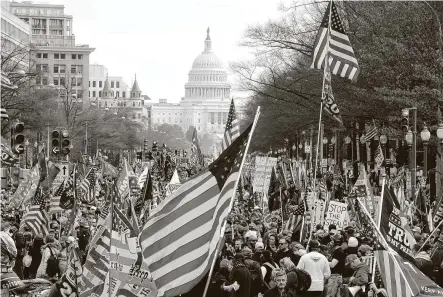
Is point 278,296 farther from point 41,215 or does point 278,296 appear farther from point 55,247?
point 41,215

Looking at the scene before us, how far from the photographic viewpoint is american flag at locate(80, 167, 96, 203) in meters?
34.8

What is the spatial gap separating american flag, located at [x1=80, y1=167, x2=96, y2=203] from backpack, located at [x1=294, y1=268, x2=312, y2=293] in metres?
20.4

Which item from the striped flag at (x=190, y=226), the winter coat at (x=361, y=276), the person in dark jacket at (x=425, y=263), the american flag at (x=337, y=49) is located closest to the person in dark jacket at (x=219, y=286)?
the winter coat at (x=361, y=276)

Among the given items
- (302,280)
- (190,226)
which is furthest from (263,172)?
(190,226)

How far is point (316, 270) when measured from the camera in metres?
15.3

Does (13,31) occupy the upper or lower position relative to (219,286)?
upper

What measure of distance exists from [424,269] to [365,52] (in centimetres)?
2544

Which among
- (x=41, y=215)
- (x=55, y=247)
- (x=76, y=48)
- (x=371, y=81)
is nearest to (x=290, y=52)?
(x=371, y=81)

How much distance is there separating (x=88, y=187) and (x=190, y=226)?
24.2 meters

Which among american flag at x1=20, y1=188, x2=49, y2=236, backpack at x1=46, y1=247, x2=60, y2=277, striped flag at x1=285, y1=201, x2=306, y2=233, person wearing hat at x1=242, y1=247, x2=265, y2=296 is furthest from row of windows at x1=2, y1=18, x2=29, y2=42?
person wearing hat at x1=242, y1=247, x2=265, y2=296

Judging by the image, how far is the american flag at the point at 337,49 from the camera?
76.0ft

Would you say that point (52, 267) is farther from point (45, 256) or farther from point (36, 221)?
point (36, 221)

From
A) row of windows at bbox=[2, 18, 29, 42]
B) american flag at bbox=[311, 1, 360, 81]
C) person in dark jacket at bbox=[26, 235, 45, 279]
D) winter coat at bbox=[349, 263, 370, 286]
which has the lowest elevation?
person in dark jacket at bbox=[26, 235, 45, 279]

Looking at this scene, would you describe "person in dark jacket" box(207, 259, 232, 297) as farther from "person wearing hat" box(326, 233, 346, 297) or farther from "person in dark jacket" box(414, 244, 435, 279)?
"person in dark jacket" box(414, 244, 435, 279)
